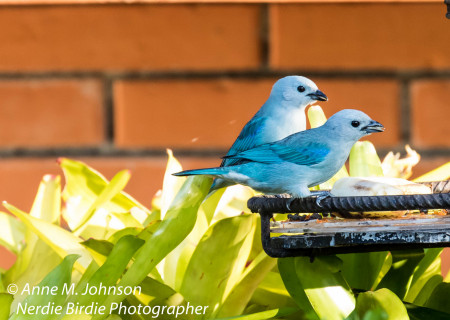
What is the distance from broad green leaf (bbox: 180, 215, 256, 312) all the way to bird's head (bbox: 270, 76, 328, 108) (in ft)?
0.46

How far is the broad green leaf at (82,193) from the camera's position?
94 centimetres

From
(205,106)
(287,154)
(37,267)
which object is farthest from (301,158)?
(205,106)

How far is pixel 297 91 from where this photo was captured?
0.70 m

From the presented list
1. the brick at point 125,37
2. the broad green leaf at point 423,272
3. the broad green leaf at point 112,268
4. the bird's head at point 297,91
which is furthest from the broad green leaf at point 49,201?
the brick at point 125,37

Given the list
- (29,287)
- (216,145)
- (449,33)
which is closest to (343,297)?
(29,287)

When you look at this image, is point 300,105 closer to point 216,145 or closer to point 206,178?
point 206,178

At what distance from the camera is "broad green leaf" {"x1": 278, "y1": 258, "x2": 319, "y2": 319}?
0.74 metres

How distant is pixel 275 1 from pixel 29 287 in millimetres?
889

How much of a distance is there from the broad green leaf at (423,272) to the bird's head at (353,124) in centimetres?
26

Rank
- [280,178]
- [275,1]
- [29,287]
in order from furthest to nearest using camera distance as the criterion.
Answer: [275,1]
[29,287]
[280,178]

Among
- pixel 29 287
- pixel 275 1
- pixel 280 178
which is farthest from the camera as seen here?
pixel 275 1

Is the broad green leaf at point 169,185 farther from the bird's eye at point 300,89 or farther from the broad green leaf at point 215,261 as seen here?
the bird's eye at point 300,89

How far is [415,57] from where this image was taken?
1.50 m

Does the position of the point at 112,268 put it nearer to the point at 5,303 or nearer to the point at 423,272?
the point at 5,303
